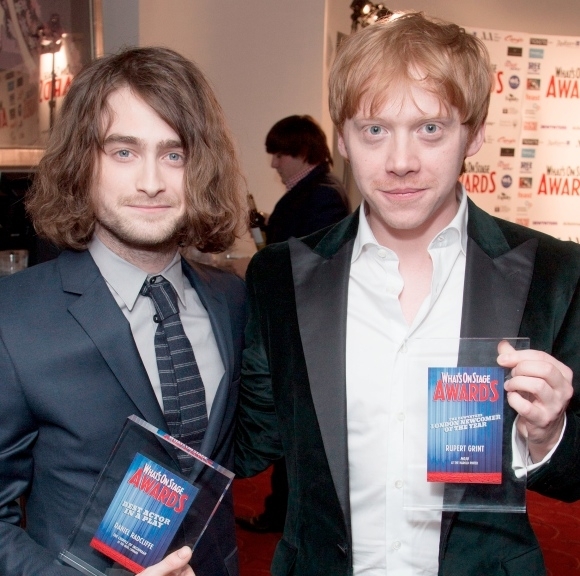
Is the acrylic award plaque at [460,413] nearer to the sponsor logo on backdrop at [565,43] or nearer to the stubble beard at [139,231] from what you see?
the stubble beard at [139,231]

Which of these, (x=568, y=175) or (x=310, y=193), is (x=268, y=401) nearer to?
(x=310, y=193)

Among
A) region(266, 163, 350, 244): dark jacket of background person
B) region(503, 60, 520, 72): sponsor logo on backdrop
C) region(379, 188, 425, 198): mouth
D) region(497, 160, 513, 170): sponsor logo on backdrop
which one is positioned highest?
region(503, 60, 520, 72): sponsor logo on backdrop

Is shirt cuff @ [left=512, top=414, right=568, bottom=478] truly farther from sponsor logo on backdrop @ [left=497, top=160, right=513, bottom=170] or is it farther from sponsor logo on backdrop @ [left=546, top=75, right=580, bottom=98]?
sponsor logo on backdrop @ [left=546, top=75, right=580, bottom=98]

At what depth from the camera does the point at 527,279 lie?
1534mm

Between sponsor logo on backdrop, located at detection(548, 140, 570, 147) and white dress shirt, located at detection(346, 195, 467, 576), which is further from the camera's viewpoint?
sponsor logo on backdrop, located at detection(548, 140, 570, 147)

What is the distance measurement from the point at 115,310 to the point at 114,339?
6cm

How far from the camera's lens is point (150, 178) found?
1.57 metres

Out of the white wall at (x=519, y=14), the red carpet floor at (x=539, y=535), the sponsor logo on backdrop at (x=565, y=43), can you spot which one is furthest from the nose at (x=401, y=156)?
the white wall at (x=519, y=14)

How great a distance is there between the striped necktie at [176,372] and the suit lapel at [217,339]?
24 millimetres

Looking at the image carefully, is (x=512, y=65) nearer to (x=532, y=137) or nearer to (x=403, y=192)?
(x=532, y=137)

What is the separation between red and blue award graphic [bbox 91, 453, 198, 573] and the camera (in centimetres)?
131

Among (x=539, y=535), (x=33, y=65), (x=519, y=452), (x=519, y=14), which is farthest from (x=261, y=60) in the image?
(x=519, y=452)

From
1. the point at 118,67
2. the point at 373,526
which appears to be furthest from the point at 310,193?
the point at 373,526

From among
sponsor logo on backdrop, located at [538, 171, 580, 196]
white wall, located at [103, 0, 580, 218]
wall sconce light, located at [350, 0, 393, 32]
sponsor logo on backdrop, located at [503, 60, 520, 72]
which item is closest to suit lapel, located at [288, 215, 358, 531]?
white wall, located at [103, 0, 580, 218]
